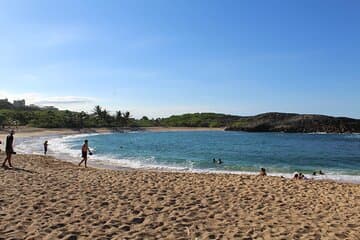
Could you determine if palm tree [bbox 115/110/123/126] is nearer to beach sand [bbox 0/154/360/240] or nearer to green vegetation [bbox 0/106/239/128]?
green vegetation [bbox 0/106/239/128]

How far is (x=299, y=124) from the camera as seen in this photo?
111625mm

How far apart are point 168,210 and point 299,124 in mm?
108696

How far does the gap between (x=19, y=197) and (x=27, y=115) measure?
319 feet

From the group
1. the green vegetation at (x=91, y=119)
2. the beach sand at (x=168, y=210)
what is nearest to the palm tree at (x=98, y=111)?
the green vegetation at (x=91, y=119)

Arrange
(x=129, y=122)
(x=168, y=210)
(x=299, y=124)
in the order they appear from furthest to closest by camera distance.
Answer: (x=129, y=122)
(x=299, y=124)
(x=168, y=210)

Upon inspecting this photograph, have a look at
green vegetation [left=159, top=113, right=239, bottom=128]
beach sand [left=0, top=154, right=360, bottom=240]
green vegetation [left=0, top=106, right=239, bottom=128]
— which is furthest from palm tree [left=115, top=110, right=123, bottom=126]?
beach sand [left=0, top=154, right=360, bottom=240]

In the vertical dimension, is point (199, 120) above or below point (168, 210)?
above

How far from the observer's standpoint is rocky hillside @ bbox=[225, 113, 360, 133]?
108312 millimetres

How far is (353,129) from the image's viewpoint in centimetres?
10762

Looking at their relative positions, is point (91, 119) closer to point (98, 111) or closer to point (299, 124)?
point (98, 111)

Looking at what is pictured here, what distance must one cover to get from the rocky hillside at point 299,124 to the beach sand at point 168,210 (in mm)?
101611

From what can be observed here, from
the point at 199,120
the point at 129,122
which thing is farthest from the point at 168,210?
the point at 199,120

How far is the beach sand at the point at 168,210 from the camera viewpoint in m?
7.29

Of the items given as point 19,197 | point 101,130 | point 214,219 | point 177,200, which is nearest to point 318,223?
point 214,219
